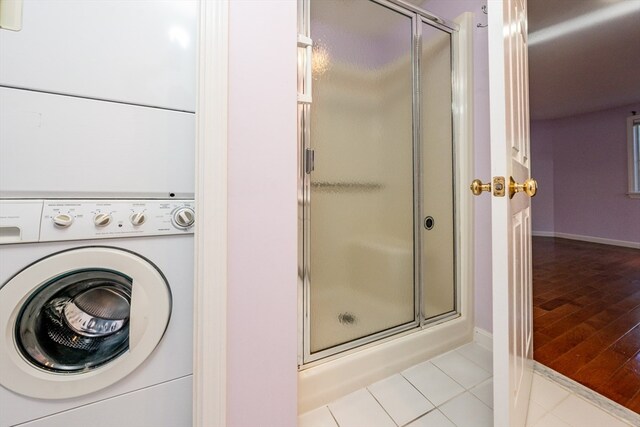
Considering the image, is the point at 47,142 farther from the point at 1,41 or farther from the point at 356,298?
Answer: the point at 356,298

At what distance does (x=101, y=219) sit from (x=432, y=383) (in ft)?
4.86

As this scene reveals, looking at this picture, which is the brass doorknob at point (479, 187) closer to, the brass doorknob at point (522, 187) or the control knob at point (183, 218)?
the brass doorknob at point (522, 187)

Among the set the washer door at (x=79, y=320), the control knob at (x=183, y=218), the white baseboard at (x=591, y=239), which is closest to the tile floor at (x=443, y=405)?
the washer door at (x=79, y=320)

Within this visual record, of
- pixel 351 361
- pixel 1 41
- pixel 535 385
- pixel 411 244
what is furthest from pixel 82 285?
pixel 535 385

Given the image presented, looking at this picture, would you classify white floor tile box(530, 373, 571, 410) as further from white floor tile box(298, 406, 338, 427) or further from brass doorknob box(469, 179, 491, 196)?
brass doorknob box(469, 179, 491, 196)

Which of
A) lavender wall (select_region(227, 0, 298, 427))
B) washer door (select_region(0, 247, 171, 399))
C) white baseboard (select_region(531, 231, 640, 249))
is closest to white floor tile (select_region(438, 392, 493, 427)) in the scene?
lavender wall (select_region(227, 0, 298, 427))

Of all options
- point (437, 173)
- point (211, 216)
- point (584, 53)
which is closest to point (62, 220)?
point (211, 216)

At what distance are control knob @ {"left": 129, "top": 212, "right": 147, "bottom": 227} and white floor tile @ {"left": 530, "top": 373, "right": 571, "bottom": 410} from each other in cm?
168

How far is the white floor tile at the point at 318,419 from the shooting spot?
1.00 meters

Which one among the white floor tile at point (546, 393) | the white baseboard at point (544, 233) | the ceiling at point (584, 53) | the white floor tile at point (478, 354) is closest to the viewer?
the white floor tile at point (546, 393)

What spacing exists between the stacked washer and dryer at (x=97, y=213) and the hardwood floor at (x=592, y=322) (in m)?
1.78

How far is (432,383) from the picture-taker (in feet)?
3.95

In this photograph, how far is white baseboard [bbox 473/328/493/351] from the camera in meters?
1.47

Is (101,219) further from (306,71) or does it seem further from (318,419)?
(318,419)
